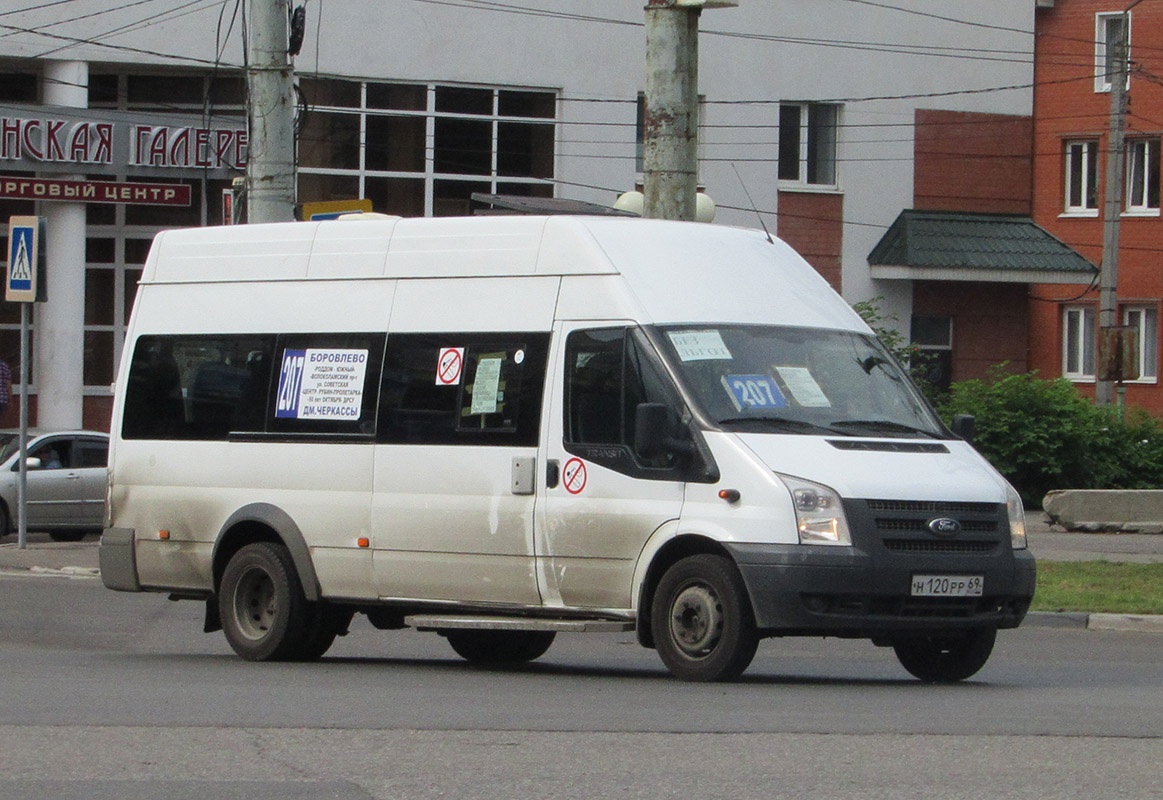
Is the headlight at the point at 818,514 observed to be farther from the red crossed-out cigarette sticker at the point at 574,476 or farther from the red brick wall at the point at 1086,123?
the red brick wall at the point at 1086,123

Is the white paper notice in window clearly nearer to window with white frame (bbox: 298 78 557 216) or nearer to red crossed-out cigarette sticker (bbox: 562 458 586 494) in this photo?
red crossed-out cigarette sticker (bbox: 562 458 586 494)

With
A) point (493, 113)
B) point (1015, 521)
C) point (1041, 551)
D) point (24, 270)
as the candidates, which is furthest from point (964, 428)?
point (493, 113)

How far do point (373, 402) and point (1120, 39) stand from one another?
26.9 meters

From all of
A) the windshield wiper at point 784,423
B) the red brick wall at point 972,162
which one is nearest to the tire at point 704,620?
the windshield wiper at point 784,423

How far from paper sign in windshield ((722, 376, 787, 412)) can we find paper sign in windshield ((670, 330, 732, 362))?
154 mm

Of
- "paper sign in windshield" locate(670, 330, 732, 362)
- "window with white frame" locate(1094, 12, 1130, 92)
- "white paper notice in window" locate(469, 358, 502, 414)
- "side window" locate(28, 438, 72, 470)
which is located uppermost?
"window with white frame" locate(1094, 12, 1130, 92)

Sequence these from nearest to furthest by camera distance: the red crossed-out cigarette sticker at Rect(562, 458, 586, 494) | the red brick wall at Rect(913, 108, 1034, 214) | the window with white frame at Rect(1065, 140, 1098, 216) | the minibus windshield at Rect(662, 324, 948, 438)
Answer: the minibus windshield at Rect(662, 324, 948, 438), the red crossed-out cigarette sticker at Rect(562, 458, 586, 494), the red brick wall at Rect(913, 108, 1034, 214), the window with white frame at Rect(1065, 140, 1098, 216)

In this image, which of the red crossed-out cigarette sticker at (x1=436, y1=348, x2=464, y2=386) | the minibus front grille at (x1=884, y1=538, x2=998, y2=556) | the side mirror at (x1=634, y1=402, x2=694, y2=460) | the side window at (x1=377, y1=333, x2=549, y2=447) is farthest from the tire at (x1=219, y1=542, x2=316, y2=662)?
the minibus front grille at (x1=884, y1=538, x2=998, y2=556)

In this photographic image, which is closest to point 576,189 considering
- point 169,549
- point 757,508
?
→ point 169,549

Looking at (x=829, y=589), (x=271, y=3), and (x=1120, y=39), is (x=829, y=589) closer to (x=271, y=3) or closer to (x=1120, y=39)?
(x=271, y=3)

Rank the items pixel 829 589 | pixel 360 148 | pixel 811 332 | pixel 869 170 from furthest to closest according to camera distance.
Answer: pixel 869 170 < pixel 360 148 < pixel 811 332 < pixel 829 589

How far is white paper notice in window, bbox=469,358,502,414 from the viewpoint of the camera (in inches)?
434

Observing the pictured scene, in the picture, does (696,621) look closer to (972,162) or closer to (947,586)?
(947,586)

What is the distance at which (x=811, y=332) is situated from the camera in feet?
35.8
